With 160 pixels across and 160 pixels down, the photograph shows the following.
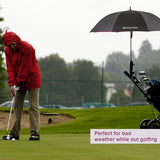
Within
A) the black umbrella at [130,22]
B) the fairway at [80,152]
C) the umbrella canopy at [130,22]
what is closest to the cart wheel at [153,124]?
the black umbrella at [130,22]

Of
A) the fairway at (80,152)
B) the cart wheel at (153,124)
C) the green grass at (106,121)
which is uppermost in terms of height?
Answer: the fairway at (80,152)

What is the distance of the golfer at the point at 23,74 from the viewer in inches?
370

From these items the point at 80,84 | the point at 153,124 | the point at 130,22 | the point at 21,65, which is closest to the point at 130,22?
the point at 130,22

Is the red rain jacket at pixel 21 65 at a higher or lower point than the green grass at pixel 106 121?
higher

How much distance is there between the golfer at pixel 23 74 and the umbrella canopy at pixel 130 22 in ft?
10.9

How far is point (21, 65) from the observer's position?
9414mm

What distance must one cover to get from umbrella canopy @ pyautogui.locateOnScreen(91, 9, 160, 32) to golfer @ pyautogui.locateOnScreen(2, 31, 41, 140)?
3317 mm

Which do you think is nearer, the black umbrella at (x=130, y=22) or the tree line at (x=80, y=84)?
the black umbrella at (x=130, y=22)

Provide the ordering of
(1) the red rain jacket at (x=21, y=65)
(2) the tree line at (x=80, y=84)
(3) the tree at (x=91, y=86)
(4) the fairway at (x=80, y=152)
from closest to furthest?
(4) the fairway at (x=80, y=152), (1) the red rain jacket at (x=21, y=65), (2) the tree line at (x=80, y=84), (3) the tree at (x=91, y=86)

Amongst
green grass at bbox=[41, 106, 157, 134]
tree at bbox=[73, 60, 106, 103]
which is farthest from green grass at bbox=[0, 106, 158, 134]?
tree at bbox=[73, 60, 106, 103]

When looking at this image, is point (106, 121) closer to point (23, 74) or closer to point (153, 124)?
point (153, 124)

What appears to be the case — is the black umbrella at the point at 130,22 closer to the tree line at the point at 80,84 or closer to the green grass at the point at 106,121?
the green grass at the point at 106,121

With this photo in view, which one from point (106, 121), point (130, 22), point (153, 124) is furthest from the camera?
point (106, 121)

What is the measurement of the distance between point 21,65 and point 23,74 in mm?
168
